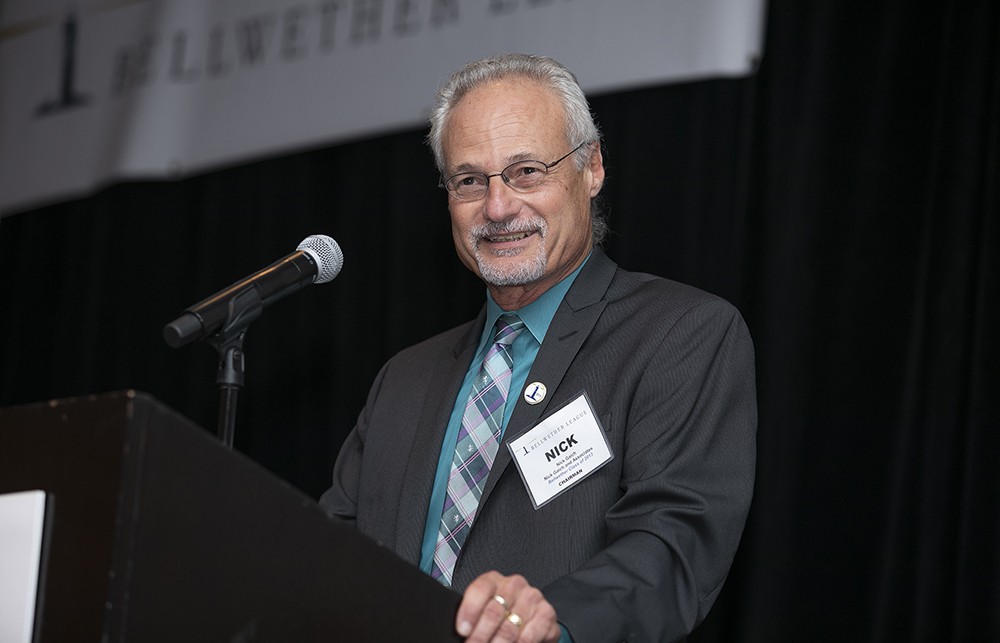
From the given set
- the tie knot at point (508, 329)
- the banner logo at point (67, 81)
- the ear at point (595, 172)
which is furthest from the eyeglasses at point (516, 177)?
the banner logo at point (67, 81)

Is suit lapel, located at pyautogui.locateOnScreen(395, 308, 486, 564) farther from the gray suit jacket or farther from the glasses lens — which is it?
the glasses lens

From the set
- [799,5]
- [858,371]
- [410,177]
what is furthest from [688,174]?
[410,177]

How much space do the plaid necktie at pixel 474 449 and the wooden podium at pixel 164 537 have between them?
31.2 inches

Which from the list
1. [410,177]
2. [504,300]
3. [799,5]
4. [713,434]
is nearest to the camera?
[713,434]

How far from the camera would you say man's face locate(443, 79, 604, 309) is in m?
2.29

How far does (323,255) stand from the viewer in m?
1.95

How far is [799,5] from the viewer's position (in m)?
3.25

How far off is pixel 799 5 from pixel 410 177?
1379mm

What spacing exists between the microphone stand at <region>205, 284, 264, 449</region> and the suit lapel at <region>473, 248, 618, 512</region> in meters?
0.45

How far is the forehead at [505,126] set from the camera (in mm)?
2303

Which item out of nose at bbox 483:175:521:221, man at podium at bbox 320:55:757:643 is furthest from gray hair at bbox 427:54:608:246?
nose at bbox 483:175:521:221

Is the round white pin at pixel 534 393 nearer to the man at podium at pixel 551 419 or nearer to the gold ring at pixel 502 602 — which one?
the man at podium at pixel 551 419

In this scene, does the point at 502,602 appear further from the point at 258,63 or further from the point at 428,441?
the point at 258,63

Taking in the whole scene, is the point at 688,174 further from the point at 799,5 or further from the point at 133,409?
the point at 133,409
